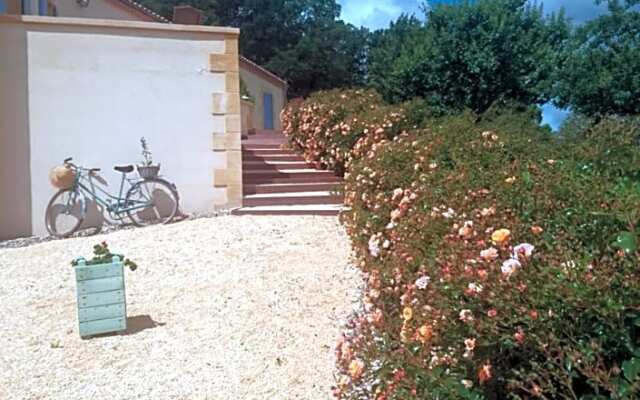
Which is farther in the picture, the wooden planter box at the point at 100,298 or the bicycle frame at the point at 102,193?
the bicycle frame at the point at 102,193

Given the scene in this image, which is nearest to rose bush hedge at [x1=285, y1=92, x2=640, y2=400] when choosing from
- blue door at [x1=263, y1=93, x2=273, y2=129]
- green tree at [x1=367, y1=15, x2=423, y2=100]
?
green tree at [x1=367, y1=15, x2=423, y2=100]

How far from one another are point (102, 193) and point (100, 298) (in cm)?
379

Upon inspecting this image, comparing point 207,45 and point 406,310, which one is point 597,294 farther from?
point 207,45

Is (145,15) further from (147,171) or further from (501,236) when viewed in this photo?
(501,236)

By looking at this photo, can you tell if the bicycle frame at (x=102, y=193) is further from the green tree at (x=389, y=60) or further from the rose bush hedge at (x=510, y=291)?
the rose bush hedge at (x=510, y=291)

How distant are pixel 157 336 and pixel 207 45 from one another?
4895 millimetres

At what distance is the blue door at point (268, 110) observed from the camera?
64.5ft

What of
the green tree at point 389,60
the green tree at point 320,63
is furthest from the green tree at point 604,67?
the green tree at point 320,63

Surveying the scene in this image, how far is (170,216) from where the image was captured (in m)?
7.51

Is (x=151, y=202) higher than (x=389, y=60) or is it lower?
lower

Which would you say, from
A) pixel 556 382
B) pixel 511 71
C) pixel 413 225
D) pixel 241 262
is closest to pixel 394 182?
pixel 413 225

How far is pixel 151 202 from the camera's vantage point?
24.5 ft

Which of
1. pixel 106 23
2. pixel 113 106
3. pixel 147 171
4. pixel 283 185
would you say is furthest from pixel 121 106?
pixel 283 185

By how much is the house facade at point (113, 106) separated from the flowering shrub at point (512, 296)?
529 centimetres
